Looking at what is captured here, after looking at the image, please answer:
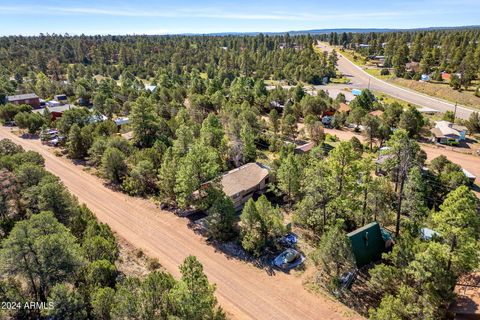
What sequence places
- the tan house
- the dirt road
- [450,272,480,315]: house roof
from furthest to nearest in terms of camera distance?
the dirt road, the tan house, [450,272,480,315]: house roof

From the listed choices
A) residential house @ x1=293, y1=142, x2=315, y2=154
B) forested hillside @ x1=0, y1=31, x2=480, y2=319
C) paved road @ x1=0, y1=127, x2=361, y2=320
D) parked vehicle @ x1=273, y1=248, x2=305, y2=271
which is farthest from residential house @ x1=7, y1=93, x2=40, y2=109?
parked vehicle @ x1=273, y1=248, x2=305, y2=271

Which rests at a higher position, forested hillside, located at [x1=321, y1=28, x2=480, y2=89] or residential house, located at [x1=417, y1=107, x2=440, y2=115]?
forested hillside, located at [x1=321, y1=28, x2=480, y2=89]

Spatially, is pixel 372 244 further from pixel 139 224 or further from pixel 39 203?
pixel 39 203

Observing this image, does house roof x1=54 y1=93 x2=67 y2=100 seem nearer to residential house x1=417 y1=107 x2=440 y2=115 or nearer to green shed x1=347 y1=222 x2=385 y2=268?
green shed x1=347 y1=222 x2=385 y2=268

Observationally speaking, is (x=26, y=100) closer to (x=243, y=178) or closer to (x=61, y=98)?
(x=61, y=98)

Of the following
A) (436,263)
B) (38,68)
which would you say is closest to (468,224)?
(436,263)

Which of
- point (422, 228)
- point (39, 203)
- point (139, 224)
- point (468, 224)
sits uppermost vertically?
point (468, 224)

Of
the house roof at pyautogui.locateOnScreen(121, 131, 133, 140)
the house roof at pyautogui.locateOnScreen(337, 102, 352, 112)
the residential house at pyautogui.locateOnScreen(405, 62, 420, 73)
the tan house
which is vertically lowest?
the tan house
